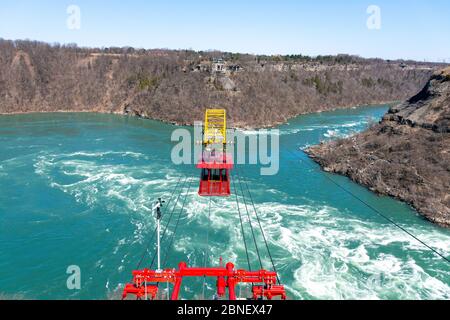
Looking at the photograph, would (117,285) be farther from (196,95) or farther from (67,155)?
(196,95)

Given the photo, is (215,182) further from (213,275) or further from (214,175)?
(213,275)

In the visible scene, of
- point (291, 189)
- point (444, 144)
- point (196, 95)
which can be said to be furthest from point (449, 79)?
point (196, 95)

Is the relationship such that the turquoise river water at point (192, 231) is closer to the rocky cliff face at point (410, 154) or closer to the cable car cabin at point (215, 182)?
the rocky cliff face at point (410, 154)

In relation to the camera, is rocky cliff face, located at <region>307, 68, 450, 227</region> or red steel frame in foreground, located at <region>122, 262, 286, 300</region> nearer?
red steel frame in foreground, located at <region>122, 262, 286, 300</region>

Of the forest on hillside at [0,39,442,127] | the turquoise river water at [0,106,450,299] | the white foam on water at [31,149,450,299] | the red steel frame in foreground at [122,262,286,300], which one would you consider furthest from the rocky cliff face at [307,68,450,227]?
the forest on hillside at [0,39,442,127]

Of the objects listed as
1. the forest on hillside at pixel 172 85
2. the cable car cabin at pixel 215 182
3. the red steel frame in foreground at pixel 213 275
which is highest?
the forest on hillside at pixel 172 85

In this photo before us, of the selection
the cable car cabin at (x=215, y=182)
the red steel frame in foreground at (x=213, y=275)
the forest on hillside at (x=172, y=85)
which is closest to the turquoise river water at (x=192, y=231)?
the cable car cabin at (x=215, y=182)

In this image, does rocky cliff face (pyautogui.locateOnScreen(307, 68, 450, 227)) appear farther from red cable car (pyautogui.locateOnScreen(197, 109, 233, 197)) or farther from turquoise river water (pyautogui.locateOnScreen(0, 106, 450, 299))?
red cable car (pyautogui.locateOnScreen(197, 109, 233, 197))
